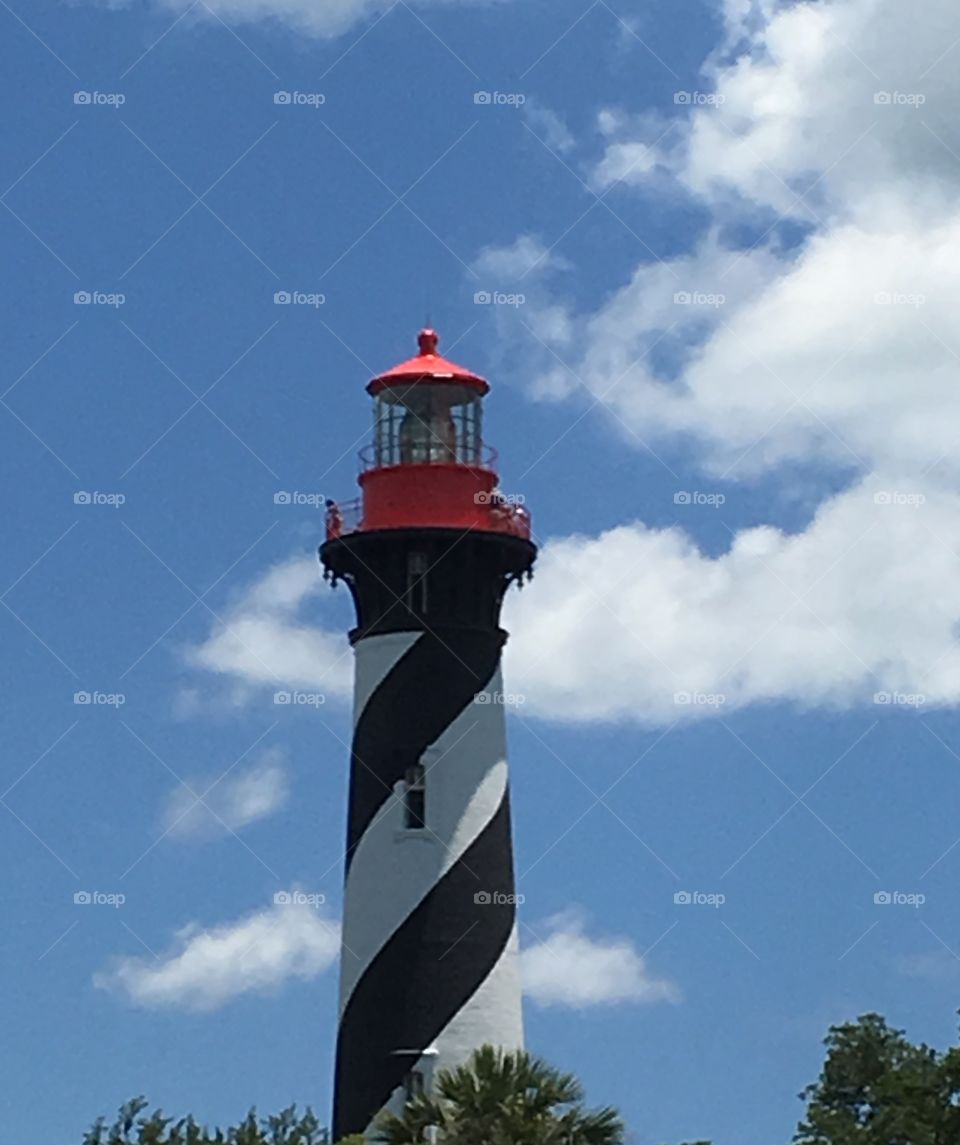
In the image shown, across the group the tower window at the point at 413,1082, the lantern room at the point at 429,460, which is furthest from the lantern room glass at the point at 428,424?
the tower window at the point at 413,1082

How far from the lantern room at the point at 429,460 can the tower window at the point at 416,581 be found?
61 centimetres

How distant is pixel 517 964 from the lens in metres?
51.9

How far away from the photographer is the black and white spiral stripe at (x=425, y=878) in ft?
167

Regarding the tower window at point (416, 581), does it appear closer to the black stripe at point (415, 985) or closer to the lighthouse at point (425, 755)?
the lighthouse at point (425, 755)

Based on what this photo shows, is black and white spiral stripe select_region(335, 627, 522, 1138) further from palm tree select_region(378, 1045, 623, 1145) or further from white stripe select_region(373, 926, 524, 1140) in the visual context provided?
palm tree select_region(378, 1045, 623, 1145)

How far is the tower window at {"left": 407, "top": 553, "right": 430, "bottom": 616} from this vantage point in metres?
52.2

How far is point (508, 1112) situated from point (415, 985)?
8.61 metres

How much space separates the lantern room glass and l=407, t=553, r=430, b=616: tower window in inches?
70.7

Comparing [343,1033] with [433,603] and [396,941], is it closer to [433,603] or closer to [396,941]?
[396,941]

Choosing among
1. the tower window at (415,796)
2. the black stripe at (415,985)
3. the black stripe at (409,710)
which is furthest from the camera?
the black stripe at (409,710)

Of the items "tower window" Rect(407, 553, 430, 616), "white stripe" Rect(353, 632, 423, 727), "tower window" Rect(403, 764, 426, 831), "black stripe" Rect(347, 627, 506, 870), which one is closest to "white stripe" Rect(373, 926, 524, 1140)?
"tower window" Rect(403, 764, 426, 831)

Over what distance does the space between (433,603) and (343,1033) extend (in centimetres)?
724

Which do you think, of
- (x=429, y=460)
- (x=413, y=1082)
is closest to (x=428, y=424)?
(x=429, y=460)

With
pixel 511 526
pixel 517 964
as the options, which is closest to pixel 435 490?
pixel 511 526
